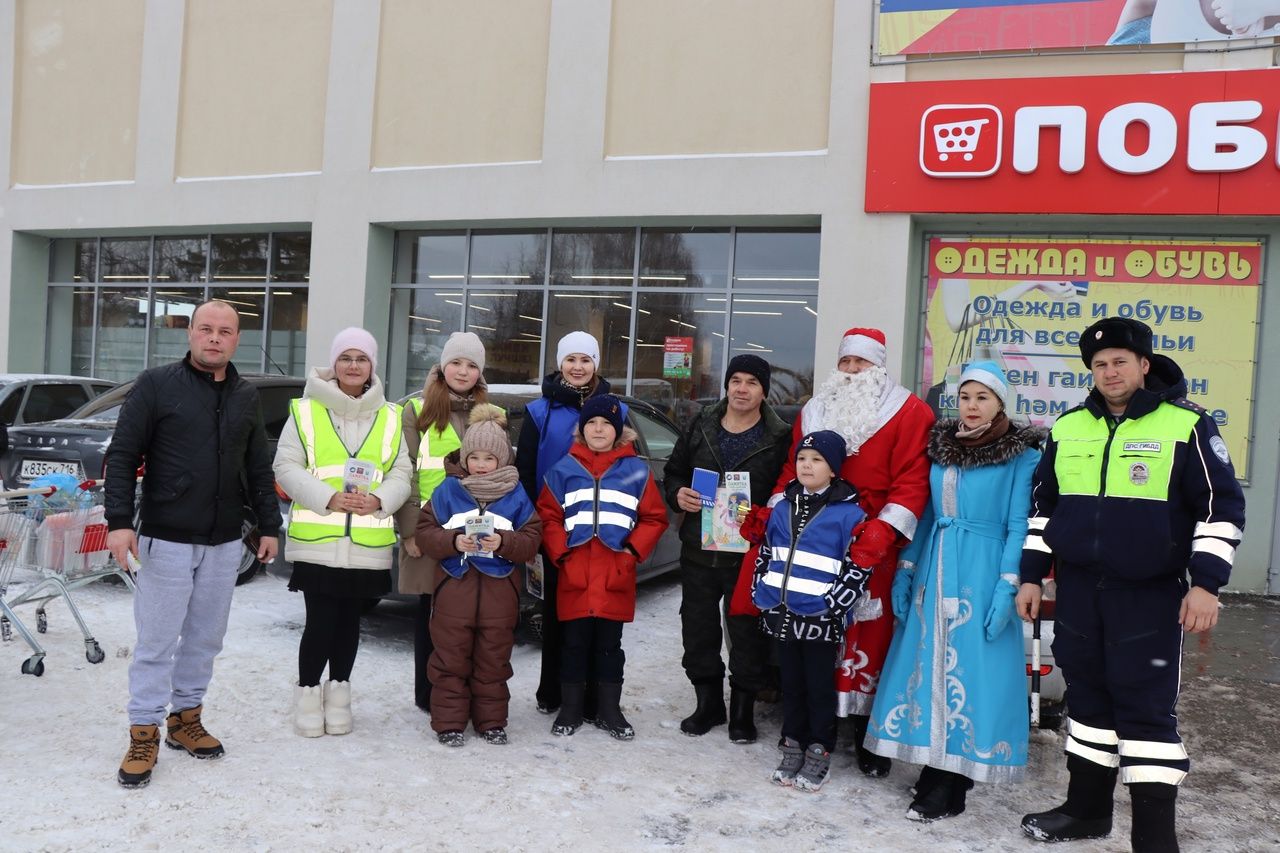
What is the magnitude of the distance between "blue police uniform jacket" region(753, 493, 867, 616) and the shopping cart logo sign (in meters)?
6.56

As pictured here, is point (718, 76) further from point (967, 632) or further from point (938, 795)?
point (938, 795)

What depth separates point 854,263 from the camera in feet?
32.2

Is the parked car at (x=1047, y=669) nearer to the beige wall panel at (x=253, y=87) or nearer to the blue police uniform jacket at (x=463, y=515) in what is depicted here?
the blue police uniform jacket at (x=463, y=515)

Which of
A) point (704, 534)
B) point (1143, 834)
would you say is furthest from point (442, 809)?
point (1143, 834)

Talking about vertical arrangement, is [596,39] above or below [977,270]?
above

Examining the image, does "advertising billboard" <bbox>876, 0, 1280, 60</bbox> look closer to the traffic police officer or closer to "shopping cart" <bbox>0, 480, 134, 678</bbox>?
the traffic police officer

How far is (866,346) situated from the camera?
4.07 metres

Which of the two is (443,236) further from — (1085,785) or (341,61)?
(1085,785)

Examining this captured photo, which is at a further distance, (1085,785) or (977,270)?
(977,270)

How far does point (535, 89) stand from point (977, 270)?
5.53m

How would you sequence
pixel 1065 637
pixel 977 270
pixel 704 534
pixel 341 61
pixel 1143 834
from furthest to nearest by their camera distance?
pixel 341 61 → pixel 977 270 → pixel 704 534 → pixel 1065 637 → pixel 1143 834

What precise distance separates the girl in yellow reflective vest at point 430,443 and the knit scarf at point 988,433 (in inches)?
87.6

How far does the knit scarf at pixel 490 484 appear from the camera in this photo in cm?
416

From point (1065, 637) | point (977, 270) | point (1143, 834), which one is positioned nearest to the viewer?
point (1143, 834)
